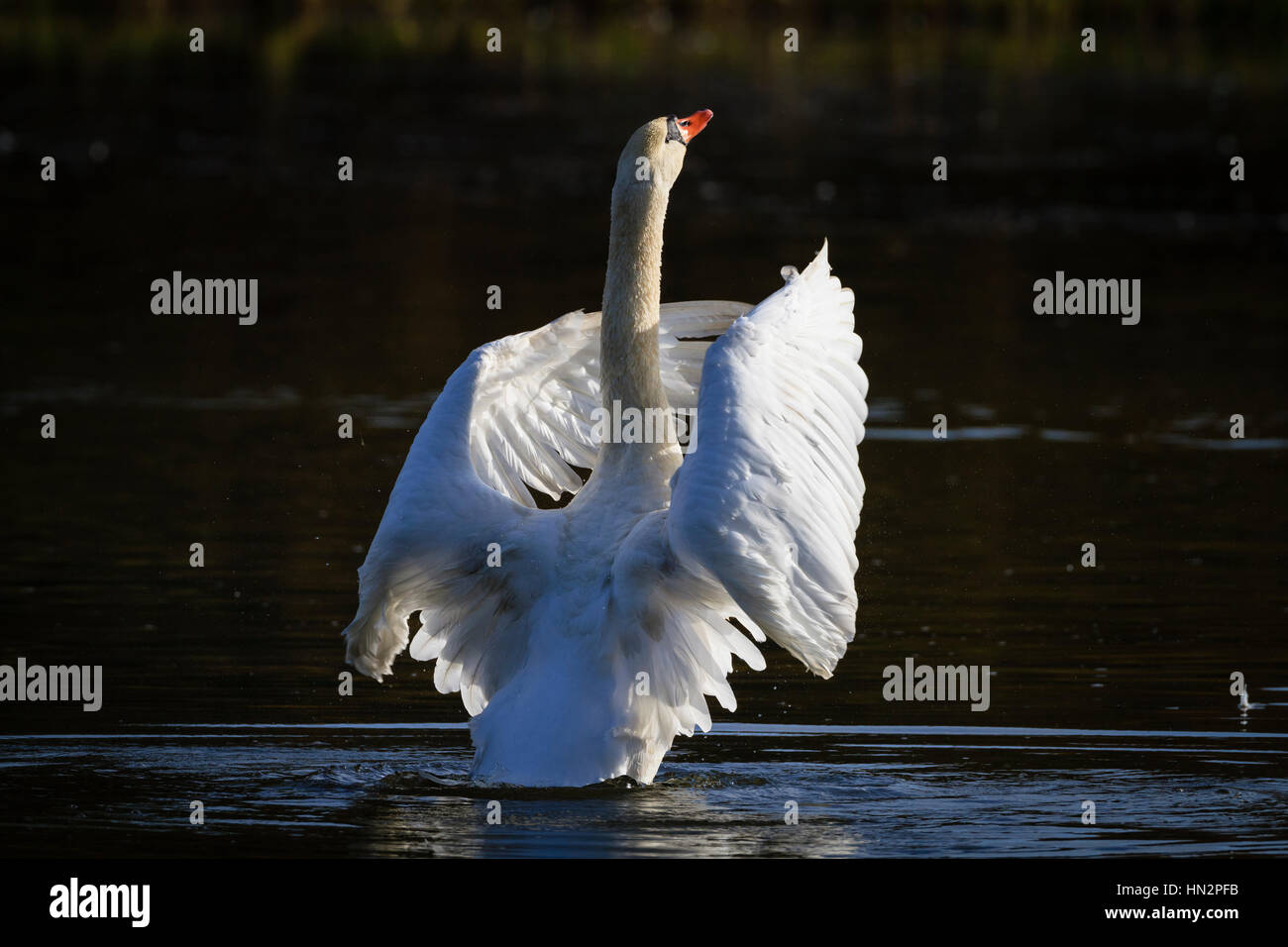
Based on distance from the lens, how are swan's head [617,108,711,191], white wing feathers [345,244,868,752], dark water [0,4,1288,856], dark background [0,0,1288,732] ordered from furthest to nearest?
1. dark background [0,0,1288,732]
2. swan's head [617,108,711,191]
3. dark water [0,4,1288,856]
4. white wing feathers [345,244,868,752]

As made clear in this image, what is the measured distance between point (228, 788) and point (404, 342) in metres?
11.7

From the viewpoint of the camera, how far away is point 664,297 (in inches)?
880

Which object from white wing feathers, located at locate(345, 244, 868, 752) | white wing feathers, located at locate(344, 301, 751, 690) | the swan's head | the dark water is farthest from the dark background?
the swan's head

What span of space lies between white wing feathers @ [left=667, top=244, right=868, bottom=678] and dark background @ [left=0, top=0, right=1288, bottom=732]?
187 centimetres

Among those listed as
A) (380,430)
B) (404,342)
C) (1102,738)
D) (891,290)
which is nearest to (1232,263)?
(891,290)

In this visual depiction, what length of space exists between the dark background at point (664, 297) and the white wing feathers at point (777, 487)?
1.87 m

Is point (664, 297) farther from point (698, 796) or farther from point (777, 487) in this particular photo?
point (777, 487)

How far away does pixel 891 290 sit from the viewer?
78.8 ft

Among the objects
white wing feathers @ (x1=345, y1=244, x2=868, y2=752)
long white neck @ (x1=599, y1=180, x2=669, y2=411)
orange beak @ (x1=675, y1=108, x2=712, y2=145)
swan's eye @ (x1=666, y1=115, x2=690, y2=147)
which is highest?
orange beak @ (x1=675, y1=108, x2=712, y2=145)

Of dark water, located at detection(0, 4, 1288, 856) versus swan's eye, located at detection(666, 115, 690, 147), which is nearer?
dark water, located at detection(0, 4, 1288, 856)

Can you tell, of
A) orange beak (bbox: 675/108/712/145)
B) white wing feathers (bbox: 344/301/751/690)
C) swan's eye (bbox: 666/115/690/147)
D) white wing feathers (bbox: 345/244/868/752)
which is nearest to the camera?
white wing feathers (bbox: 345/244/868/752)

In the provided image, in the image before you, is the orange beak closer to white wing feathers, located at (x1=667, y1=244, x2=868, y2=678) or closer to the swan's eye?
the swan's eye

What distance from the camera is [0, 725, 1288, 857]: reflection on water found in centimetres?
852

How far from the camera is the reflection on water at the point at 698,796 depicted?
27.9 ft
